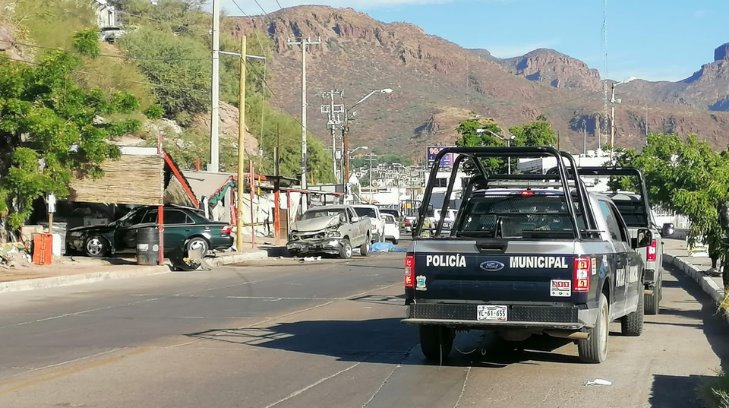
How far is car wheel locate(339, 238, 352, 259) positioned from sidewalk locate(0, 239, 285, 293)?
307 cm

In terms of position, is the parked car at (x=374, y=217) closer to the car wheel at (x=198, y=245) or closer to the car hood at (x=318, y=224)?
the car hood at (x=318, y=224)

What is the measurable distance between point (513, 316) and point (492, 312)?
0.22 m

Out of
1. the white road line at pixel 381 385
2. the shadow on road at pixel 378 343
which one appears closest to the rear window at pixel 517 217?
the shadow on road at pixel 378 343

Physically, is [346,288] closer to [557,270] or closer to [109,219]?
[557,270]

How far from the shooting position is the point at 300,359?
1187 centimetres

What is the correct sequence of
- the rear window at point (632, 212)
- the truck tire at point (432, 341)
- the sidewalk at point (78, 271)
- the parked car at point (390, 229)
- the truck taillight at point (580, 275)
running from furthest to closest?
the parked car at point (390, 229), the sidewalk at point (78, 271), the rear window at point (632, 212), the truck tire at point (432, 341), the truck taillight at point (580, 275)

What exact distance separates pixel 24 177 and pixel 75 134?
183 cm

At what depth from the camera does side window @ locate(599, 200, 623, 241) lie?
12.8m

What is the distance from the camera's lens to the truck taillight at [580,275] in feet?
34.4

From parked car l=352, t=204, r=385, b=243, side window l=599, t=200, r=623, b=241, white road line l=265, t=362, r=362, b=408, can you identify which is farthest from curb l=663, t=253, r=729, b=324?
parked car l=352, t=204, r=385, b=243

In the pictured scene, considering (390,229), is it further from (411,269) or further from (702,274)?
(411,269)

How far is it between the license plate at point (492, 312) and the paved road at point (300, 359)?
63 cm

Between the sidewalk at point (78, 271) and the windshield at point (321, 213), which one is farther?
the windshield at point (321, 213)

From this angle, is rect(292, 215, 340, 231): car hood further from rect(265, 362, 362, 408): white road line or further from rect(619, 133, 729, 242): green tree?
rect(265, 362, 362, 408): white road line
